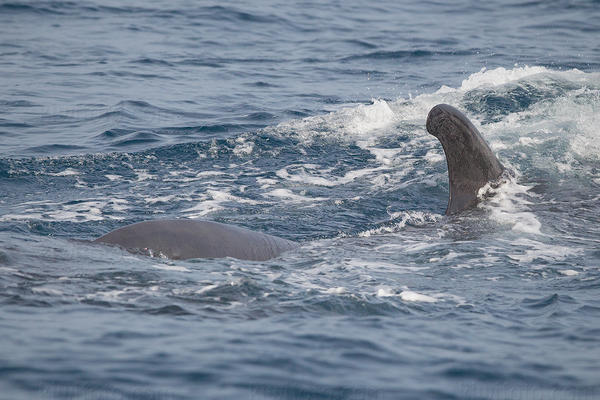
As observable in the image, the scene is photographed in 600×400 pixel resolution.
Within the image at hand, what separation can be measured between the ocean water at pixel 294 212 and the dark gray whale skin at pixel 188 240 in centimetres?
19

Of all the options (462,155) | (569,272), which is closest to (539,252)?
(569,272)

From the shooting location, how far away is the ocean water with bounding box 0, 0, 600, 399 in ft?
17.7

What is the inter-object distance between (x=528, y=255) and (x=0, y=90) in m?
12.9

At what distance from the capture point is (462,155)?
974cm

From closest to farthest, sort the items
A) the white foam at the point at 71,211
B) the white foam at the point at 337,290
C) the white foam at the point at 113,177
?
the white foam at the point at 337,290 < the white foam at the point at 71,211 < the white foam at the point at 113,177

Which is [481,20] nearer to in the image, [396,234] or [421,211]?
[421,211]

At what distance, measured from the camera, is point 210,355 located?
5453mm

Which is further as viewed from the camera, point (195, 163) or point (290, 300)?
point (195, 163)

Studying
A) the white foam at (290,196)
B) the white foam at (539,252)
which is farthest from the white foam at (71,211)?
the white foam at (539,252)

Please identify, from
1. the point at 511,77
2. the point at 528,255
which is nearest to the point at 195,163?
the point at 528,255

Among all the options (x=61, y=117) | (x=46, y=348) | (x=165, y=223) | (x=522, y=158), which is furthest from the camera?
(x=61, y=117)

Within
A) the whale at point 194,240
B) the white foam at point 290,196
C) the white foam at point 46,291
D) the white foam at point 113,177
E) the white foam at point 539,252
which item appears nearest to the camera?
the white foam at point 46,291

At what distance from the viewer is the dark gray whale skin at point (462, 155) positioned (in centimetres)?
960

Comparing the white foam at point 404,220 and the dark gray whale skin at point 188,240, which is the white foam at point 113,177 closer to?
the white foam at point 404,220
